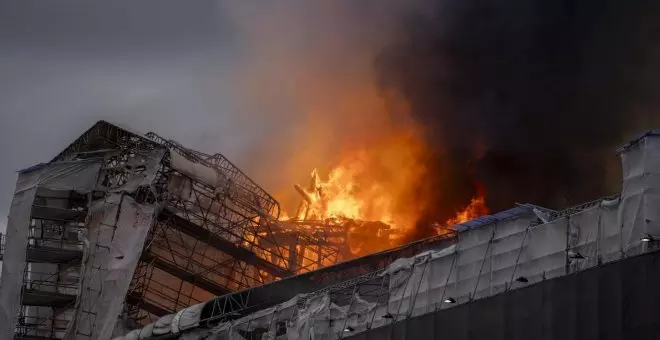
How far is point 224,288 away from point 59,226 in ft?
36.3

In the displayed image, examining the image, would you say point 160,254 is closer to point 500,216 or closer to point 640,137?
point 500,216

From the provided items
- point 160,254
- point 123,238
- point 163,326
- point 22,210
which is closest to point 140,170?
point 123,238

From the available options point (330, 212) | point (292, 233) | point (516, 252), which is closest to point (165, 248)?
point (292, 233)

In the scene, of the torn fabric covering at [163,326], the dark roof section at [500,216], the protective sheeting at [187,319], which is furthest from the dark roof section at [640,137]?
the torn fabric covering at [163,326]

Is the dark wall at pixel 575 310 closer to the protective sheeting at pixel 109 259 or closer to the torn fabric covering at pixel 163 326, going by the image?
the torn fabric covering at pixel 163 326

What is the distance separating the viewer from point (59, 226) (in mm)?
77062

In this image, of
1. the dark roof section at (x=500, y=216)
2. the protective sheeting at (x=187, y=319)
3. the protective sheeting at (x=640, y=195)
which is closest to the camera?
the protective sheeting at (x=640, y=195)

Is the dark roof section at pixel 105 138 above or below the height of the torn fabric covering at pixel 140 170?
above

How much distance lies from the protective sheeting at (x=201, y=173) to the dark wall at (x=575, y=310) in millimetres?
29650

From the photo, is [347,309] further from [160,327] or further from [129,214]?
[129,214]

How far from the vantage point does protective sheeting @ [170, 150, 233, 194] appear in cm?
7306

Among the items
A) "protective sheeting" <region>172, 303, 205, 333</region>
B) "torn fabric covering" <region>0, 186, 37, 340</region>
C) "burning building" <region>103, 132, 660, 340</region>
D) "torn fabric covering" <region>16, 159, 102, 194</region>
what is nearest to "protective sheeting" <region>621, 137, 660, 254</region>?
"burning building" <region>103, 132, 660, 340</region>

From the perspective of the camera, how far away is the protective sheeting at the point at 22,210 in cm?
7212

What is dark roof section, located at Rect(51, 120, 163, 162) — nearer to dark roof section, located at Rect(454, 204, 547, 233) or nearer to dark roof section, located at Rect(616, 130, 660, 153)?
dark roof section, located at Rect(454, 204, 547, 233)
